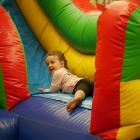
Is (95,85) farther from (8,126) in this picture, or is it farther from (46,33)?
(46,33)

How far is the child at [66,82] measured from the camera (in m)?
1.70

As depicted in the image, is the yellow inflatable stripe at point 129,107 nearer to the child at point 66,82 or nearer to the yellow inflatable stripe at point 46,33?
the child at point 66,82

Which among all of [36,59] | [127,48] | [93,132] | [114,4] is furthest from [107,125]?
[36,59]

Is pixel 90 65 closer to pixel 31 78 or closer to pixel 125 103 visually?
pixel 31 78

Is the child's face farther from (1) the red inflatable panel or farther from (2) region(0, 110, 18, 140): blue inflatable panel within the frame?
(2) region(0, 110, 18, 140): blue inflatable panel

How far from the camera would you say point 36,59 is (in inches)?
98.3

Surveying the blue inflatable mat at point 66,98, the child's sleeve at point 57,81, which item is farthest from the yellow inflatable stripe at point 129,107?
the child's sleeve at point 57,81

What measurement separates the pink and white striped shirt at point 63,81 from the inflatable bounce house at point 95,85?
15 cm

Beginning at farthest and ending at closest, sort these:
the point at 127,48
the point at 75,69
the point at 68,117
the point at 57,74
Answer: the point at 75,69
the point at 57,74
the point at 68,117
the point at 127,48

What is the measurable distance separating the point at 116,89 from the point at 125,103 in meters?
0.07

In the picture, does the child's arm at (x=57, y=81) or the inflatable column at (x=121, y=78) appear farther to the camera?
the child's arm at (x=57, y=81)

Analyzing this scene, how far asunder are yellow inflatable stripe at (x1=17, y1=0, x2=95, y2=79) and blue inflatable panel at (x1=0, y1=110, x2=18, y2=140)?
72 centimetres

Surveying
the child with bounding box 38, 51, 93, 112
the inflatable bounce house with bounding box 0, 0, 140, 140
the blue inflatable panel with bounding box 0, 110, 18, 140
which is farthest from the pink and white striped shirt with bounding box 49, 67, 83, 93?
the blue inflatable panel with bounding box 0, 110, 18, 140

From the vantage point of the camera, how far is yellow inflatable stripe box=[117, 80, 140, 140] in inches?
54.6
